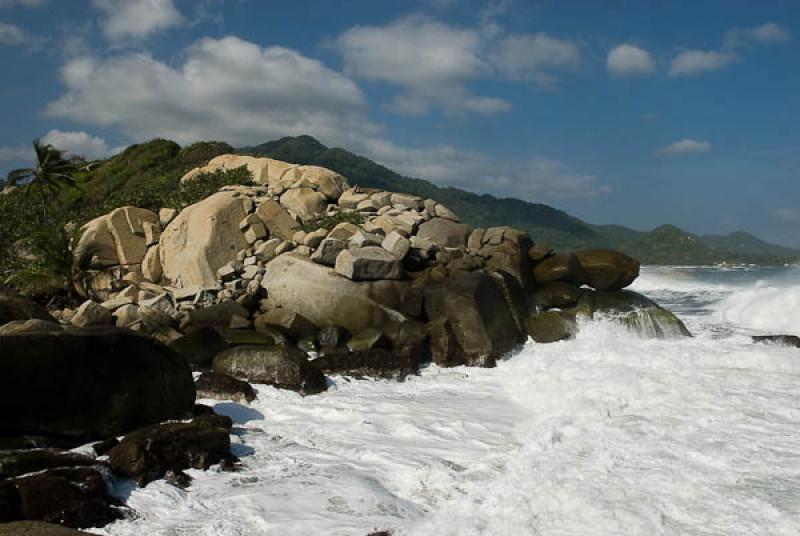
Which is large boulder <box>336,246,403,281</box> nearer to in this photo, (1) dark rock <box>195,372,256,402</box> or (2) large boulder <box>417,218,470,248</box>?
(2) large boulder <box>417,218,470,248</box>

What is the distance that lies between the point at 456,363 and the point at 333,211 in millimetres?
9996

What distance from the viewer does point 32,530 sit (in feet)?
16.6

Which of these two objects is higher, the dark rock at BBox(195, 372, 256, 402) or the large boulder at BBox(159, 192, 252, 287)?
the large boulder at BBox(159, 192, 252, 287)

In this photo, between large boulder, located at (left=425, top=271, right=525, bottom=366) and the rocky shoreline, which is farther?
large boulder, located at (left=425, top=271, right=525, bottom=366)

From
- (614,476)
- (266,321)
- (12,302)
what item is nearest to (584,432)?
(614,476)

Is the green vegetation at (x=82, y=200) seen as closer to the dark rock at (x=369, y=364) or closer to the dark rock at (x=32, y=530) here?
the dark rock at (x=369, y=364)

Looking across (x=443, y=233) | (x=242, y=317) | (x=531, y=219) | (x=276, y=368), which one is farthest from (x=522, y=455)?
(x=531, y=219)

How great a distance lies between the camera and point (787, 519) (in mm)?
7105

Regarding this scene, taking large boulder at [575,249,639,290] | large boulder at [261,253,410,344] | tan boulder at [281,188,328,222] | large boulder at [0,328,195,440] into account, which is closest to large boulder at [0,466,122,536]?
large boulder at [0,328,195,440]

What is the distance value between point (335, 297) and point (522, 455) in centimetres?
878

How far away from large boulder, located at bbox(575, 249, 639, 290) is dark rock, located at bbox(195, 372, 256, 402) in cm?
1363

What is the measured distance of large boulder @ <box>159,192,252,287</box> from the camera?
Result: 20453 millimetres

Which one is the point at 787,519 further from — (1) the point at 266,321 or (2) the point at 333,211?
(2) the point at 333,211

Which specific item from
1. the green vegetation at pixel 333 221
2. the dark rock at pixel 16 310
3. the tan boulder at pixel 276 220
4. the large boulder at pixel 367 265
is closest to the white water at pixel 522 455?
the large boulder at pixel 367 265
